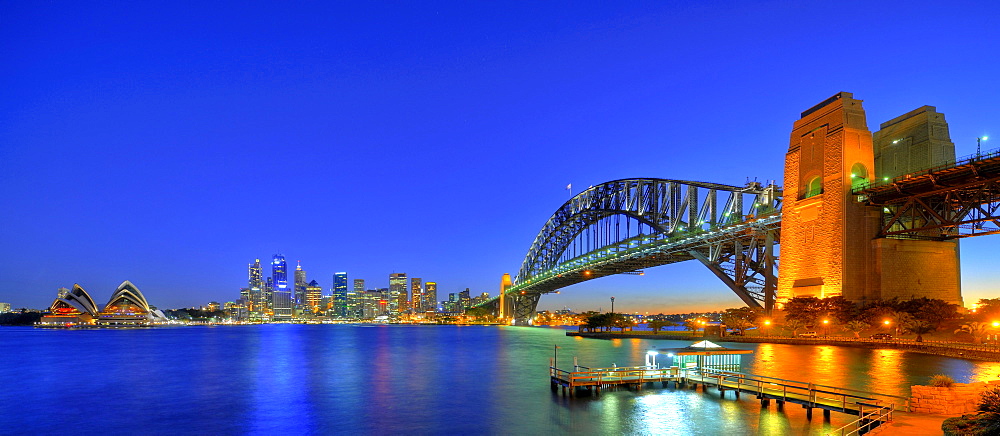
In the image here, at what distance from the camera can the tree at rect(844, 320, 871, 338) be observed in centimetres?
4950

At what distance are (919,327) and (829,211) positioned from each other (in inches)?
423

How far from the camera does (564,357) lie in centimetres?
5944

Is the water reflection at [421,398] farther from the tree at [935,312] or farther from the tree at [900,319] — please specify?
the tree at [935,312]

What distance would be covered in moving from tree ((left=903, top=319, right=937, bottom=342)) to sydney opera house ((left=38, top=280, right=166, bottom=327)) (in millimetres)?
→ 180456

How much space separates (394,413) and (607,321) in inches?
3360

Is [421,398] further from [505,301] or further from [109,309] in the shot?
[109,309]

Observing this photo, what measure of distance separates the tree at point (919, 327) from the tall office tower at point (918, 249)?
2752 millimetres

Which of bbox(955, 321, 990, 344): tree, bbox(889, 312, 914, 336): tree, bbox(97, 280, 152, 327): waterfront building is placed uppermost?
bbox(889, 312, 914, 336): tree

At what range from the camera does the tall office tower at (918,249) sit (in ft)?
168

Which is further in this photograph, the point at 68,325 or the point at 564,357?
the point at 68,325

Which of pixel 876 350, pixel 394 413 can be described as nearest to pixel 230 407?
pixel 394 413

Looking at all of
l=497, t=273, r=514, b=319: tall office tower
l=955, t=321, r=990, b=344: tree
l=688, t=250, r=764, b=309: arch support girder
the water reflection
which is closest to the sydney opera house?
l=497, t=273, r=514, b=319: tall office tower

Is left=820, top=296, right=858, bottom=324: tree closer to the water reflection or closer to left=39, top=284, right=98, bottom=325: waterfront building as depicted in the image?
the water reflection

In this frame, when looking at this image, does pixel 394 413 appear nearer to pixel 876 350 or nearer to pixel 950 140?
pixel 876 350
